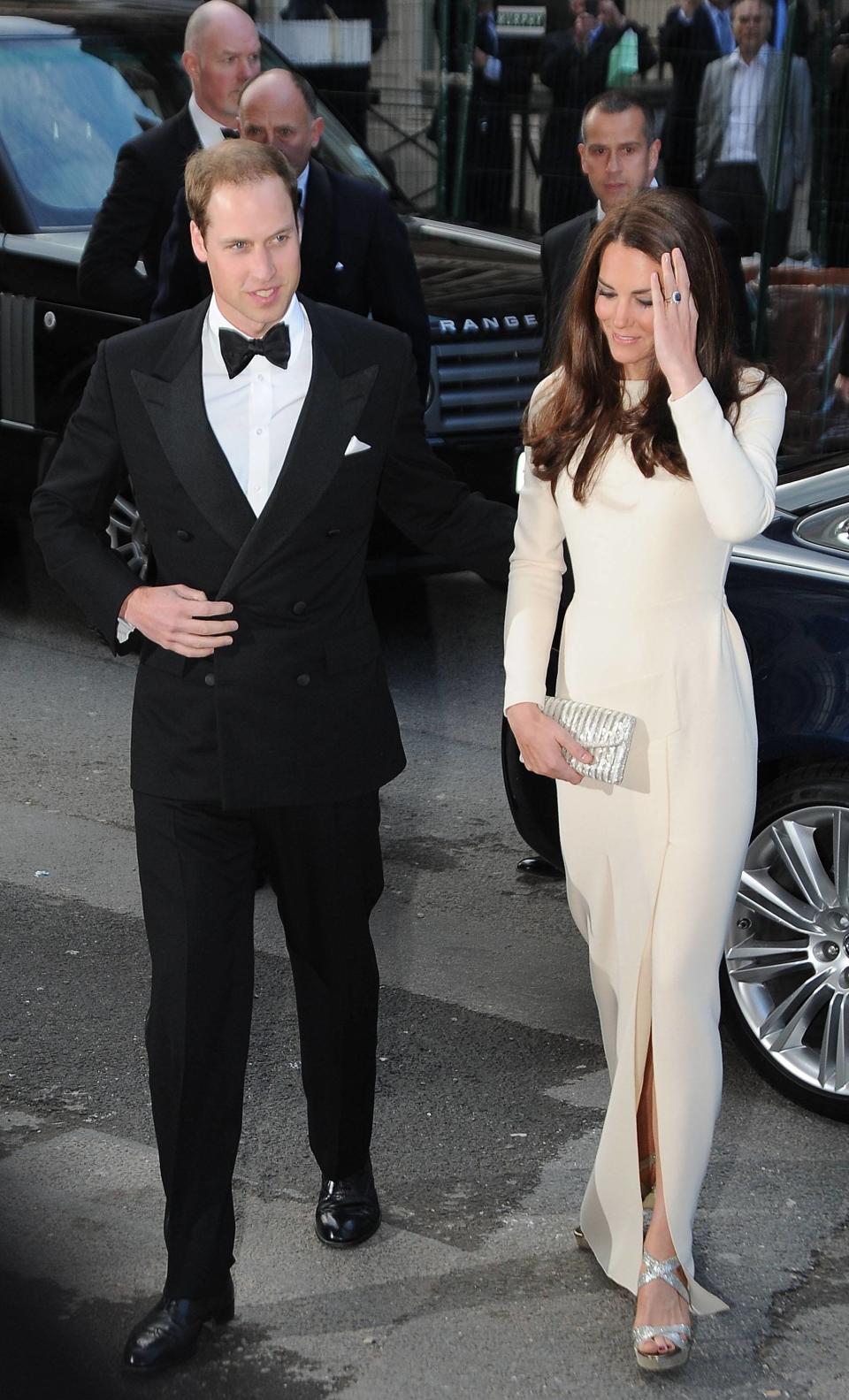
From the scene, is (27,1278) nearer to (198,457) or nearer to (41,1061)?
(41,1061)

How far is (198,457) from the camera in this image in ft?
11.6

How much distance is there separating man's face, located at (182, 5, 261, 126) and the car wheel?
3.23 m


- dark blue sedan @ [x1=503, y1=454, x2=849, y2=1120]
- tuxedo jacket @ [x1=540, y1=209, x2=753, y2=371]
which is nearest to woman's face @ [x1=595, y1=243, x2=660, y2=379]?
dark blue sedan @ [x1=503, y1=454, x2=849, y2=1120]

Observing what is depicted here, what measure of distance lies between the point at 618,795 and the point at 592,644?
272mm

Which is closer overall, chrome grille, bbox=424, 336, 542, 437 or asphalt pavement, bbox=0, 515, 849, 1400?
asphalt pavement, bbox=0, 515, 849, 1400

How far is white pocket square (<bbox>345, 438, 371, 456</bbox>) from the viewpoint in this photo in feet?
12.0

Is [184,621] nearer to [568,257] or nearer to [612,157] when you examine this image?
[568,257]

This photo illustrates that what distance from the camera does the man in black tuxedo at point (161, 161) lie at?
6543 mm

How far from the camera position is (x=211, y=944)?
367 cm

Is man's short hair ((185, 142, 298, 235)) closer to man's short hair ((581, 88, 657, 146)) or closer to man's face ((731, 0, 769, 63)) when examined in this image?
man's short hair ((581, 88, 657, 146))

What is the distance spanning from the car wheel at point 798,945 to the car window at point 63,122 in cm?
524

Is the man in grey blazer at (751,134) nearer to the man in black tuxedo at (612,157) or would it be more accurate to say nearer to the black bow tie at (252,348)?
the man in black tuxedo at (612,157)

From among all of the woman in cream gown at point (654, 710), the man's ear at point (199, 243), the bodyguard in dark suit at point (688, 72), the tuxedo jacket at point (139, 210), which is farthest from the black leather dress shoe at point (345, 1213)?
the bodyguard in dark suit at point (688, 72)

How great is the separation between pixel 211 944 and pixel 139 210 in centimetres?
356
